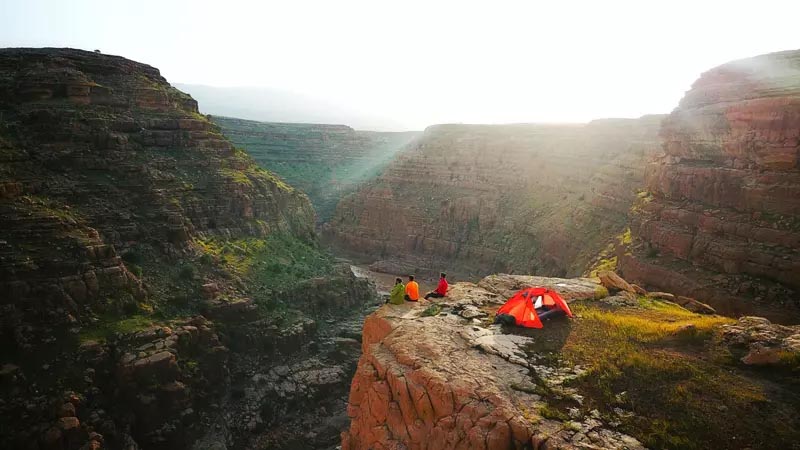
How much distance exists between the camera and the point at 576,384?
9297mm

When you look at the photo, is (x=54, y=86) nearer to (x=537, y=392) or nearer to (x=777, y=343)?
(x=537, y=392)

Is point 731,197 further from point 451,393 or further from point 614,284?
point 451,393

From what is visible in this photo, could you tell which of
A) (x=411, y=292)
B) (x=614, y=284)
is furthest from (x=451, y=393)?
(x=614, y=284)

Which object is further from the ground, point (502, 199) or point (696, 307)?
point (696, 307)

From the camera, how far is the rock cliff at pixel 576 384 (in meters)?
7.92

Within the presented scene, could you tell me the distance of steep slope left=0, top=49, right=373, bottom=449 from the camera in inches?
705

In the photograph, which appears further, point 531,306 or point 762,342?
point 531,306

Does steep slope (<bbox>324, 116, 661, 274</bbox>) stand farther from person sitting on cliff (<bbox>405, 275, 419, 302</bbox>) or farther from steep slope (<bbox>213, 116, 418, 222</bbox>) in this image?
person sitting on cliff (<bbox>405, 275, 419, 302</bbox>)

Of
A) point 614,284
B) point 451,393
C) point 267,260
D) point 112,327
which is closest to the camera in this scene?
point 451,393

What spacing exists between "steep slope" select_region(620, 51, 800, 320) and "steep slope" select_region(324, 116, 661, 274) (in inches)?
341

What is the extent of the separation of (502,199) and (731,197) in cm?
2745

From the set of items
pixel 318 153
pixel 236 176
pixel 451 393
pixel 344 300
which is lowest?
pixel 344 300

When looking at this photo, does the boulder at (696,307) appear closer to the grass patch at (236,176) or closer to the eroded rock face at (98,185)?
the eroded rock face at (98,185)

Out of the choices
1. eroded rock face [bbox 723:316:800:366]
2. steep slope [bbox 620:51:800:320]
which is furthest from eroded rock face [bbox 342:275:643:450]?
steep slope [bbox 620:51:800:320]
